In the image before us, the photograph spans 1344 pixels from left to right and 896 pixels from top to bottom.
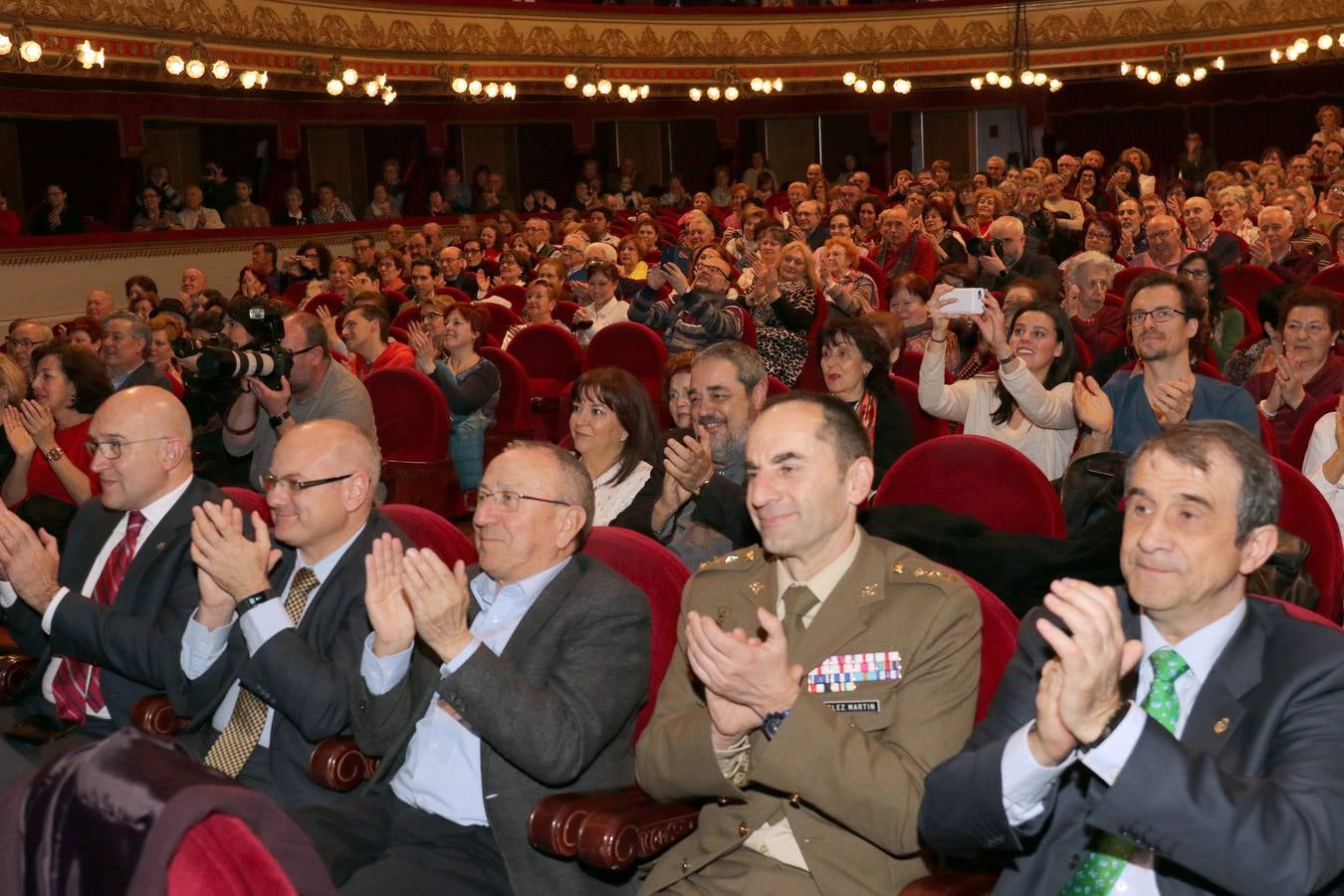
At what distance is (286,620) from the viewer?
8.29 ft

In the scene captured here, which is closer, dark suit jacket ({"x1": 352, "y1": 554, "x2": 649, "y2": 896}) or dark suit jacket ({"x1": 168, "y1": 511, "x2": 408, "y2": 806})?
dark suit jacket ({"x1": 352, "y1": 554, "x2": 649, "y2": 896})

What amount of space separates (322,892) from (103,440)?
203 centimetres

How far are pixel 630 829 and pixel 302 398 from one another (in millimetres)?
2826

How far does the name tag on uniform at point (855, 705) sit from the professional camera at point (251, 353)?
2.54 metres

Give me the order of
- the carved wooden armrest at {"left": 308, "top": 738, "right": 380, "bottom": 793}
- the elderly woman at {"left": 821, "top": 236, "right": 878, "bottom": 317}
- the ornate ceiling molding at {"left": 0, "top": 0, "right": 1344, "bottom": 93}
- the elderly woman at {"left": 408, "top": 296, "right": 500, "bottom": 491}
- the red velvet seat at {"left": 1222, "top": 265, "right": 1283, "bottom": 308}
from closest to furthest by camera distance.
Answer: the carved wooden armrest at {"left": 308, "top": 738, "right": 380, "bottom": 793}, the elderly woman at {"left": 408, "top": 296, "right": 500, "bottom": 491}, the elderly woman at {"left": 821, "top": 236, "right": 878, "bottom": 317}, the red velvet seat at {"left": 1222, "top": 265, "right": 1283, "bottom": 308}, the ornate ceiling molding at {"left": 0, "top": 0, "right": 1344, "bottom": 93}

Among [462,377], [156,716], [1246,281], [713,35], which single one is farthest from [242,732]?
[713,35]

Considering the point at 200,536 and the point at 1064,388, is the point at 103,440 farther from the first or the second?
the point at 1064,388

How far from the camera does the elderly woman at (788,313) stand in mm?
5996

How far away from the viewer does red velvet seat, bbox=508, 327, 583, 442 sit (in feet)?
21.9

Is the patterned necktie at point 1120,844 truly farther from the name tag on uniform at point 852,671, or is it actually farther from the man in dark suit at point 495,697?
the man in dark suit at point 495,697

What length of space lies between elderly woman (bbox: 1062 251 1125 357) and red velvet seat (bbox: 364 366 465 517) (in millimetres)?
2504

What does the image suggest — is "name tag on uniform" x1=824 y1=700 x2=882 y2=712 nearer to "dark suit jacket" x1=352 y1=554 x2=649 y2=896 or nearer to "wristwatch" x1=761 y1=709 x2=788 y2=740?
"wristwatch" x1=761 y1=709 x2=788 y2=740

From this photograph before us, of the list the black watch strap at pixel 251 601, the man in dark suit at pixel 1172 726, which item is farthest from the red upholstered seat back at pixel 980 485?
the black watch strap at pixel 251 601

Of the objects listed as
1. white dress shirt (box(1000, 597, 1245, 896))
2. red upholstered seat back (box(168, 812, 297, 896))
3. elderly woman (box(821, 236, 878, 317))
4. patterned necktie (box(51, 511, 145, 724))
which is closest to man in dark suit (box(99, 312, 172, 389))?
patterned necktie (box(51, 511, 145, 724))
